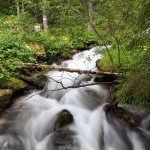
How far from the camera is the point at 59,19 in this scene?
7.37 metres

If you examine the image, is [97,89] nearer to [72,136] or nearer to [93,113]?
[93,113]

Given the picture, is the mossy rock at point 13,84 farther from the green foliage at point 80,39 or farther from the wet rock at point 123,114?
the green foliage at point 80,39

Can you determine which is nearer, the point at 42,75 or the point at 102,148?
the point at 102,148

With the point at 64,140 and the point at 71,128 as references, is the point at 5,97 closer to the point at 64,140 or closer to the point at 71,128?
the point at 71,128

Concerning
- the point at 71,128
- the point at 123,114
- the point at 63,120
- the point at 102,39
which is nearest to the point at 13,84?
the point at 63,120

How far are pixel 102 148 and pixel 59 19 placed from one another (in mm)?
3681

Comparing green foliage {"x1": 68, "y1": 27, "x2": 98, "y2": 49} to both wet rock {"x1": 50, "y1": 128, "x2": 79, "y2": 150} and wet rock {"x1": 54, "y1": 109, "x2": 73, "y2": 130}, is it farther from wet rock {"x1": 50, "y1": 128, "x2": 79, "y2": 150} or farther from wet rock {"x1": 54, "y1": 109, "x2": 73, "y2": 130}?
wet rock {"x1": 50, "y1": 128, "x2": 79, "y2": 150}

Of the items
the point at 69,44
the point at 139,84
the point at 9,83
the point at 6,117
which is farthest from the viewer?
the point at 69,44

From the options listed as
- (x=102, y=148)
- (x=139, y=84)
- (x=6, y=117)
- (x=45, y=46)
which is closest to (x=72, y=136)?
(x=102, y=148)

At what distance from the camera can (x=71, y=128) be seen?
19.6 ft

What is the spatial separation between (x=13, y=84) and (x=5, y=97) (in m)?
0.64

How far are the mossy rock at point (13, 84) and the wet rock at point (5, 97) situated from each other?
0.28 metres

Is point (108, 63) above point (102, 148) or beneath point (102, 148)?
above

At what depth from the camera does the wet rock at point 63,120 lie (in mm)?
5914
